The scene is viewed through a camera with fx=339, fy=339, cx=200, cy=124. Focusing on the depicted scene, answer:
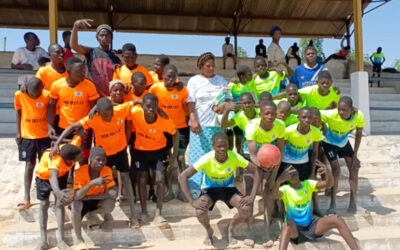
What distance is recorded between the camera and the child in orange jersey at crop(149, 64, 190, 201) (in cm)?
438

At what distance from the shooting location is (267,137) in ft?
12.7

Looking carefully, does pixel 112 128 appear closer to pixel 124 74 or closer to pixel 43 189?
pixel 124 74

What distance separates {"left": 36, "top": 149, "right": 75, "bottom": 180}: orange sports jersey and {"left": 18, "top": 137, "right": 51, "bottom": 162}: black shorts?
0.61 m

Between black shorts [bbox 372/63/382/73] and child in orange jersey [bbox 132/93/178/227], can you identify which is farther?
black shorts [bbox 372/63/382/73]

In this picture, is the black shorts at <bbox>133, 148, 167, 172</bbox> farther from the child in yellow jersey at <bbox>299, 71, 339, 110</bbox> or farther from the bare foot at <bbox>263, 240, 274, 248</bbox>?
the child in yellow jersey at <bbox>299, 71, 339, 110</bbox>

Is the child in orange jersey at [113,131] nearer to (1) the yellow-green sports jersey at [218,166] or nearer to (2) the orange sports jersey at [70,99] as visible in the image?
(2) the orange sports jersey at [70,99]

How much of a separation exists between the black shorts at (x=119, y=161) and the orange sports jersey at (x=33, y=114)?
0.98 metres

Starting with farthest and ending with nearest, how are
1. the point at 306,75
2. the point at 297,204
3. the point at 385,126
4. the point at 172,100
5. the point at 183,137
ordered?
the point at 385,126
the point at 306,75
the point at 183,137
the point at 172,100
the point at 297,204

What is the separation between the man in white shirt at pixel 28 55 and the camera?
23.4 ft

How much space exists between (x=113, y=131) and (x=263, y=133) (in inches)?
68.5

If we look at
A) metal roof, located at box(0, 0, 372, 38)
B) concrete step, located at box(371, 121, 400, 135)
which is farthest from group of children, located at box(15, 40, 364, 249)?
metal roof, located at box(0, 0, 372, 38)

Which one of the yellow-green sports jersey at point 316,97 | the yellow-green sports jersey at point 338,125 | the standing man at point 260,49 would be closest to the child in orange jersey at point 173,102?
the yellow-green sports jersey at point 316,97

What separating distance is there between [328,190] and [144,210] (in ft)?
8.28

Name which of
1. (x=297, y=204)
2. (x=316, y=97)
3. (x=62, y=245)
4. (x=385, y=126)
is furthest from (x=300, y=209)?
(x=385, y=126)
